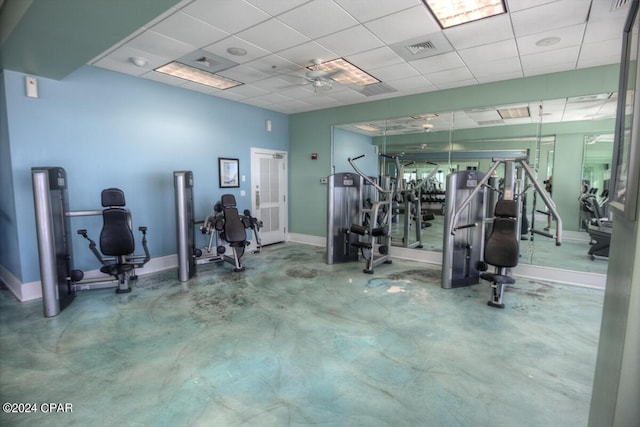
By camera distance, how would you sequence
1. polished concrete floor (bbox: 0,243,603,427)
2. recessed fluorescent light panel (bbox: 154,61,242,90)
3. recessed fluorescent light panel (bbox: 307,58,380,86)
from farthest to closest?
recessed fluorescent light panel (bbox: 154,61,242,90) < recessed fluorescent light panel (bbox: 307,58,380,86) < polished concrete floor (bbox: 0,243,603,427)

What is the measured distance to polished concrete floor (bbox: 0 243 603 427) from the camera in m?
2.03

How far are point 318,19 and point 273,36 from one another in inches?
23.9

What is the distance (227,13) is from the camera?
2973mm

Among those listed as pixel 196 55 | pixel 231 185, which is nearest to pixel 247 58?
pixel 196 55

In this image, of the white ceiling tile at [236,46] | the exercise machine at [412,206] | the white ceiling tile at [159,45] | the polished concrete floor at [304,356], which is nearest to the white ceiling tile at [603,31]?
the exercise machine at [412,206]

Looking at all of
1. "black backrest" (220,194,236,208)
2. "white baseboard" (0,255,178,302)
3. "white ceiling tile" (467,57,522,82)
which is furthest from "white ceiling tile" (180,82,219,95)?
"white ceiling tile" (467,57,522,82)

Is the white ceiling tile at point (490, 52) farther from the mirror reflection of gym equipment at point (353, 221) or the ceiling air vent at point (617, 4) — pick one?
the mirror reflection of gym equipment at point (353, 221)

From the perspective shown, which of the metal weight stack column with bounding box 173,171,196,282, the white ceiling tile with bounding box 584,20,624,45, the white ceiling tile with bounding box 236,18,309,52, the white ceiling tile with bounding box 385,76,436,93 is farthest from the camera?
the white ceiling tile with bounding box 385,76,436,93

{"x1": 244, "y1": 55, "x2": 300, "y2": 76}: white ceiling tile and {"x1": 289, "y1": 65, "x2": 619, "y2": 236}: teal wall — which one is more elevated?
{"x1": 244, "y1": 55, "x2": 300, "y2": 76}: white ceiling tile

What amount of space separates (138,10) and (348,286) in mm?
3780

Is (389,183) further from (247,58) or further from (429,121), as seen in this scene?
(247,58)

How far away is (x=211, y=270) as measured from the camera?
17.1 feet

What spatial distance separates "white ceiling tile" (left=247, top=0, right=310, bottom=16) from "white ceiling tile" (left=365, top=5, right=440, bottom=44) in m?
0.81

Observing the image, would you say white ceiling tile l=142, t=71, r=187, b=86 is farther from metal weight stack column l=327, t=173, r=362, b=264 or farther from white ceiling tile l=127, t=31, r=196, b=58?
metal weight stack column l=327, t=173, r=362, b=264
